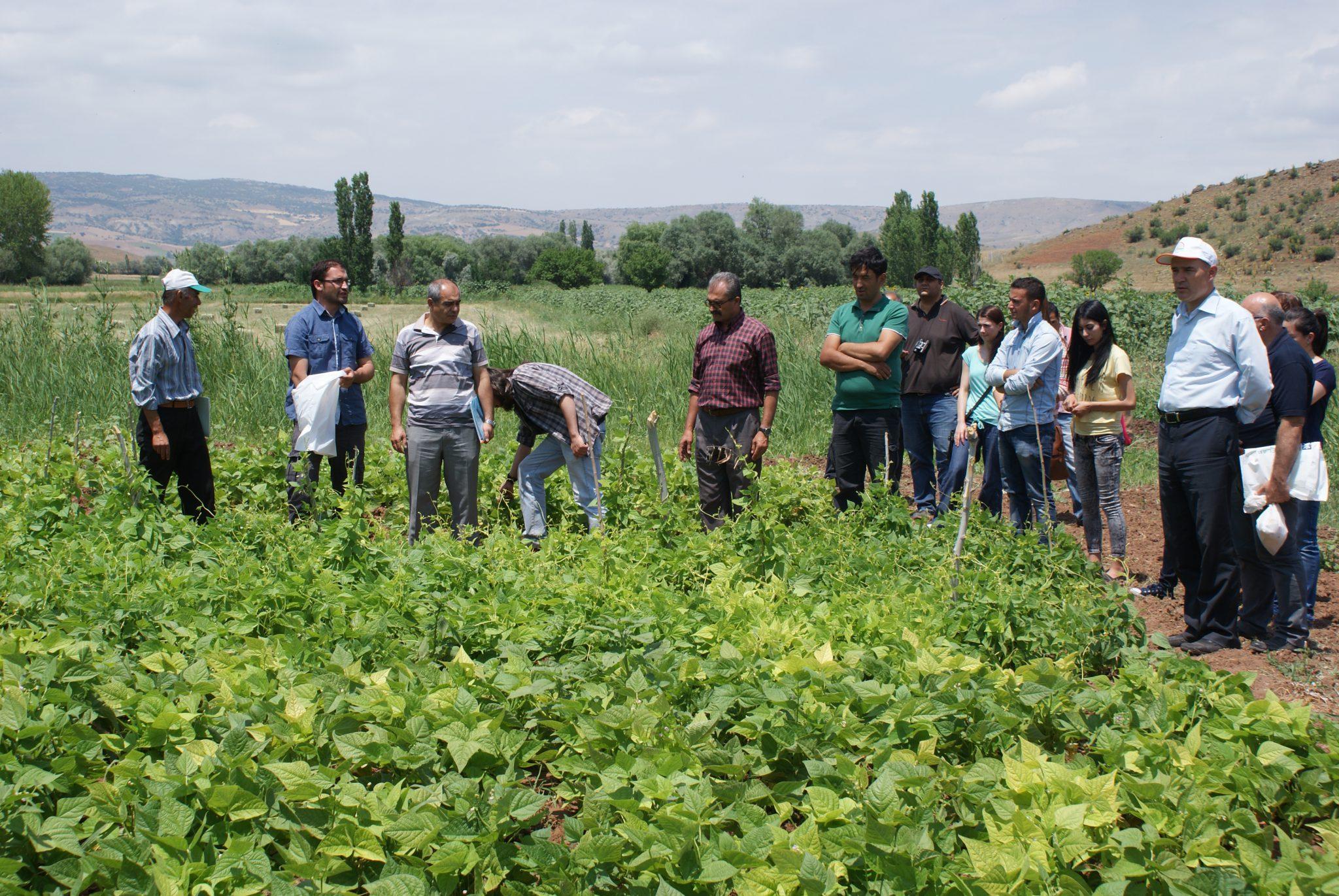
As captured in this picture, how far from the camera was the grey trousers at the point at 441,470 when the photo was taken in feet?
17.9

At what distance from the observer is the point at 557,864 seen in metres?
2.04

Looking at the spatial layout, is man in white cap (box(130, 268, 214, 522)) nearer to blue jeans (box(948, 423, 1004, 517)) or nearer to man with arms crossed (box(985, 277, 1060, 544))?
blue jeans (box(948, 423, 1004, 517))

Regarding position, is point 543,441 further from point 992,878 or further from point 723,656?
point 992,878

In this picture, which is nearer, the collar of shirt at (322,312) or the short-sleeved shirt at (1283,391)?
the short-sleeved shirt at (1283,391)

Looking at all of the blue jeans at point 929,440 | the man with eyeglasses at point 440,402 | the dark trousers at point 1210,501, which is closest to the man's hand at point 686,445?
the man with eyeglasses at point 440,402

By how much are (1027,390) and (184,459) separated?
16.5 ft

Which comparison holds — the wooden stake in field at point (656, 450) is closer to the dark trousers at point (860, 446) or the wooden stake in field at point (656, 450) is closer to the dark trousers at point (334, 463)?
the dark trousers at point (860, 446)

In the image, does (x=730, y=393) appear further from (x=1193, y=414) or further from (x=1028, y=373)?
(x=1193, y=414)

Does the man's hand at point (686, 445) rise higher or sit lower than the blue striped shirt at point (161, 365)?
lower

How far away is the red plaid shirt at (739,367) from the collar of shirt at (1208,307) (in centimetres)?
212

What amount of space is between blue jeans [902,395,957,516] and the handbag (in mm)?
703

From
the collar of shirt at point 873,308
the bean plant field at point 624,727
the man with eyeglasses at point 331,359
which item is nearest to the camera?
the bean plant field at point 624,727

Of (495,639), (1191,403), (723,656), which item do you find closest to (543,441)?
(495,639)

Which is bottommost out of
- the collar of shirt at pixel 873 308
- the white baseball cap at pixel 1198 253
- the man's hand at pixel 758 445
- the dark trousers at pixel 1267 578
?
the dark trousers at pixel 1267 578
